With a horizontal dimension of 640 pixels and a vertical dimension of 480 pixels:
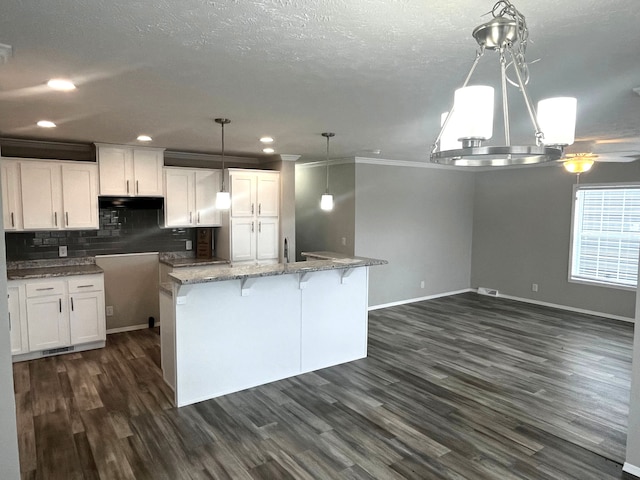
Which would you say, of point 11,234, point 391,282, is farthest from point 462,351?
point 11,234

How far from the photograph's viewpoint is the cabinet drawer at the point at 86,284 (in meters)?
4.70

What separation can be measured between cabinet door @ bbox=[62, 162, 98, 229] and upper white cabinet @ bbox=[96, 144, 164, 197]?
118mm

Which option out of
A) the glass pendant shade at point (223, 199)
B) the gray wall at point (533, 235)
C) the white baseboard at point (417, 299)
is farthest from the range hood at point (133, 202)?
the gray wall at point (533, 235)

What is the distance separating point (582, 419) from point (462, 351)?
1.62m

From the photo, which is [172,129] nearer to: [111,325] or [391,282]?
[111,325]

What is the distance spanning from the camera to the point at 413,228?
7223 millimetres

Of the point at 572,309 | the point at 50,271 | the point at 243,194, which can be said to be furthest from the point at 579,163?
the point at 50,271

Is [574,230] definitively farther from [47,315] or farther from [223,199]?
[47,315]

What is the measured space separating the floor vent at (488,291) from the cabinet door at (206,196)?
518 centimetres

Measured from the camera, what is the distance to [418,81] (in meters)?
2.48

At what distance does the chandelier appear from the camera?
51.0 inches

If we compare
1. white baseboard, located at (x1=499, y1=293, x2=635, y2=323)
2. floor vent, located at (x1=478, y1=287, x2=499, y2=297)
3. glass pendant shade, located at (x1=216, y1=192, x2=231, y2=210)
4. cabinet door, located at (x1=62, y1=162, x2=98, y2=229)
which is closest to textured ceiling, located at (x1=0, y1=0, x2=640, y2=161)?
glass pendant shade, located at (x1=216, y1=192, x2=231, y2=210)

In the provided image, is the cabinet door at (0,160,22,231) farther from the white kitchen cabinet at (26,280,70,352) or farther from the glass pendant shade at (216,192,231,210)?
the glass pendant shade at (216,192,231,210)

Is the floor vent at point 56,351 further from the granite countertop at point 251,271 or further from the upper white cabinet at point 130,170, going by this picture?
the granite countertop at point 251,271
